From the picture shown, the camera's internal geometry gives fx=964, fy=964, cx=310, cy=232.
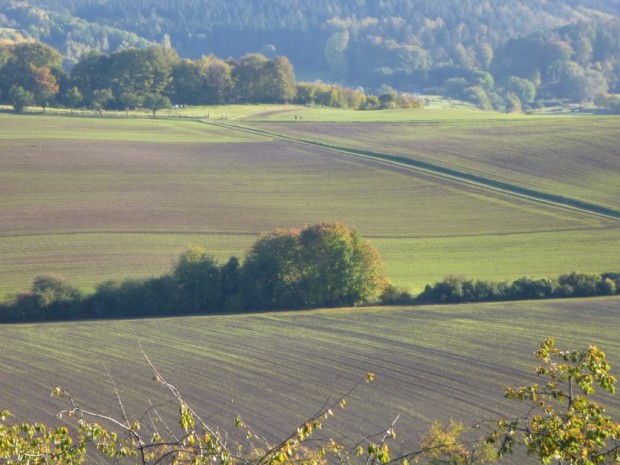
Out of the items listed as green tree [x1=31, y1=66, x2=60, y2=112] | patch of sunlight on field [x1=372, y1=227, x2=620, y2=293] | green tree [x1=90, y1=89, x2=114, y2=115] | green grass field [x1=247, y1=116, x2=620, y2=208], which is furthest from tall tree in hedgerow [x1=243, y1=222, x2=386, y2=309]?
green tree [x1=31, y1=66, x2=60, y2=112]

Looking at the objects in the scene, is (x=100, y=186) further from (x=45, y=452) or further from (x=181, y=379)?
(x=45, y=452)

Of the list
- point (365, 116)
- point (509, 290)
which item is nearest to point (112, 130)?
point (365, 116)

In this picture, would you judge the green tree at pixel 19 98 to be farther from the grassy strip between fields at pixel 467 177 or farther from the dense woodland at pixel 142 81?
the grassy strip between fields at pixel 467 177

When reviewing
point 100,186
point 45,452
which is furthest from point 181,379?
point 100,186

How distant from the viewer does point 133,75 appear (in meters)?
83.0

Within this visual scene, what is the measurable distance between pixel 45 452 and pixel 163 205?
40.9 m

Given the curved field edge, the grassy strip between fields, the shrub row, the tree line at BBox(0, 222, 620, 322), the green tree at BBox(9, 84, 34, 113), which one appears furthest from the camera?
the green tree at BBox(9, 84, 34, 113)

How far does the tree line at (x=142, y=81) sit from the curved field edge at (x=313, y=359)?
5209 centimetres

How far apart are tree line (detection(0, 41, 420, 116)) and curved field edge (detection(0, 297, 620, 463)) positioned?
52093 mm

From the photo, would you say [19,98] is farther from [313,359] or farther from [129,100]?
[313,359]

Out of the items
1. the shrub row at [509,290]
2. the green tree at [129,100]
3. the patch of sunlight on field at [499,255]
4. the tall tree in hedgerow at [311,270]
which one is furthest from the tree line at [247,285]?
the green tree at [129,100]

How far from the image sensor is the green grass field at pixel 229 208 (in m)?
40.4

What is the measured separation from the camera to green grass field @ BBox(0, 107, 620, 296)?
133 ft

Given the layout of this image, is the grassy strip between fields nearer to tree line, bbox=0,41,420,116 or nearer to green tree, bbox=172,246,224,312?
tree line, bbox=0,41,420,116
